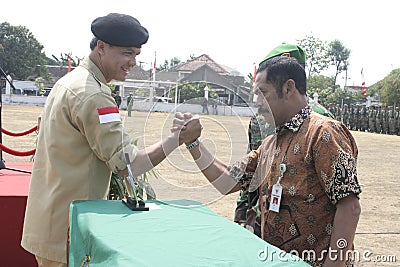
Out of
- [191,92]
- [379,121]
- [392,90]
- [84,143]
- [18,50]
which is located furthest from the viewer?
[18,50]

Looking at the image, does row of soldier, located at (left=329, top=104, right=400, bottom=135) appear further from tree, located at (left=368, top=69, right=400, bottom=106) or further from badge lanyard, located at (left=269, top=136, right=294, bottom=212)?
badge lanyard, located at (left=269, top=136, right=294, bottom=212)

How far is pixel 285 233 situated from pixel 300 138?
1.21 ft

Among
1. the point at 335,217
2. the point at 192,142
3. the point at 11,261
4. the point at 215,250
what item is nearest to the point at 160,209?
the point at 192,142

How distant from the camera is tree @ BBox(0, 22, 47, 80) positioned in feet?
216

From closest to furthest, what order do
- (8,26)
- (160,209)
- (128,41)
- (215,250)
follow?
(215,250), (160,209), (128,41), (8,26)

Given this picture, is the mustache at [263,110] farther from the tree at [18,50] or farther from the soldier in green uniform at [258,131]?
the tree at [18,50]

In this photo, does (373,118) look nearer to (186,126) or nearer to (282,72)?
(282,72)

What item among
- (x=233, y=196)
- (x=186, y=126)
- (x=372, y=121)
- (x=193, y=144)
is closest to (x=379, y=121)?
(x=372, y=121)

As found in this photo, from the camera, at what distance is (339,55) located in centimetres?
7000

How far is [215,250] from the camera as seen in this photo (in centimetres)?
133

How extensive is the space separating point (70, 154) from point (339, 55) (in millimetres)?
71285

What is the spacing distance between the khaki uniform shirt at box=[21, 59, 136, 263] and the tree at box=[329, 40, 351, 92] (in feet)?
226

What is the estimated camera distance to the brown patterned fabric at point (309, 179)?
1869mm

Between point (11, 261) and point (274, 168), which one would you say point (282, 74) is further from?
point (11, 261)
